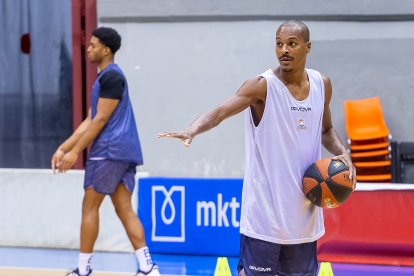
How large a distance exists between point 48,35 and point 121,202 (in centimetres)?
406

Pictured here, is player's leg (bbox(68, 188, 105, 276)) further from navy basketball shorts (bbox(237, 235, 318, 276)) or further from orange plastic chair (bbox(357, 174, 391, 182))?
orange plastic chair (bbox(357, 174, 391, 182))

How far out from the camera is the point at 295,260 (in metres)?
4.78

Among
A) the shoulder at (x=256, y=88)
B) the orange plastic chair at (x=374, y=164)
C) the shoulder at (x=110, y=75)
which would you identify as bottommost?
the orange plastic chair at (x=374, y=164)

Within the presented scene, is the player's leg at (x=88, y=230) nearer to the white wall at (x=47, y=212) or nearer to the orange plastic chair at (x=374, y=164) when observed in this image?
the white wall at (x=47, y=212)

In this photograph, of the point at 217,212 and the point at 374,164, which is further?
the point at 217,212

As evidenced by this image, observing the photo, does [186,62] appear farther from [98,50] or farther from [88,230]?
[88,230]

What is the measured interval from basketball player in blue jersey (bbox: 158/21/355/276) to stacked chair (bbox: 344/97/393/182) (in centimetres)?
445

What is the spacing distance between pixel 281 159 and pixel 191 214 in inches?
184

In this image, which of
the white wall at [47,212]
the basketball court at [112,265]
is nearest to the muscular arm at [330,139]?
the basketball court at [112,265]

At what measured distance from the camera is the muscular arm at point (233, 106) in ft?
14.3

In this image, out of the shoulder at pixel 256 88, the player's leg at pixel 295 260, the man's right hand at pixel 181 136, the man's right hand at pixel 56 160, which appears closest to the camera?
the man's right hand at pixel 181 136

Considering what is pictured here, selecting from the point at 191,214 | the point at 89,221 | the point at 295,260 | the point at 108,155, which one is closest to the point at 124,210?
the point at 89,221

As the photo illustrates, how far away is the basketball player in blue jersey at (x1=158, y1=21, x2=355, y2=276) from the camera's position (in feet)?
15.2

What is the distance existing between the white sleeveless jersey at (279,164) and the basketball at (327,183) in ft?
0.17
